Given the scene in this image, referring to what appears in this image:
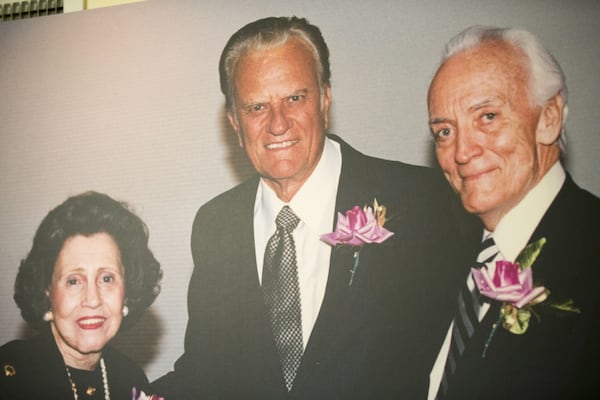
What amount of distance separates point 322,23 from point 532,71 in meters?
0.69

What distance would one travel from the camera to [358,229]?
189 cm

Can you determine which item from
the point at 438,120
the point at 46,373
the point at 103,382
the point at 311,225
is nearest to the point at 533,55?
the point at 438,120

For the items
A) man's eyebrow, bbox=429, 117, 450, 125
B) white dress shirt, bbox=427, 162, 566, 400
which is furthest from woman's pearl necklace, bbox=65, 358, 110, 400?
man's eyebrow, bbox=429, 117, 450, 125

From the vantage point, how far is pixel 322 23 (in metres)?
2.07

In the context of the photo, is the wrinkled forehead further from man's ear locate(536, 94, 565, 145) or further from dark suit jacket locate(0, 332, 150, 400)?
dark suit jacket locate(0, 332, 150, 400)

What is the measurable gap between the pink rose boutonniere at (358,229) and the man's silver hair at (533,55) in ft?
1.65

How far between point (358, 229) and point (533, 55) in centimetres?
71

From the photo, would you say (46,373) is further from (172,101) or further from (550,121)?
(550,121)

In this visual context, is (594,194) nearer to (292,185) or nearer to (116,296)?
(292,185)

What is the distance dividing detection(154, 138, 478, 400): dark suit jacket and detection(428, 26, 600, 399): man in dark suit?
9 centimetres

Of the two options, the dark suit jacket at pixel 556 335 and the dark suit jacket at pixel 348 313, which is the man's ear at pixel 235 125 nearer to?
the dark suit jacket at pixel 348 313

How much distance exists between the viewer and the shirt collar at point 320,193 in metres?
1.94

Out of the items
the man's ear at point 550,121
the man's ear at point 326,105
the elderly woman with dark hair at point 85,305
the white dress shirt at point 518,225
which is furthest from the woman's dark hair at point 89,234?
the man's ear at point 550,121

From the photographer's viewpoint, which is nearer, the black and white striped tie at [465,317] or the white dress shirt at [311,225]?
the black and white striped tie at [465,317]
